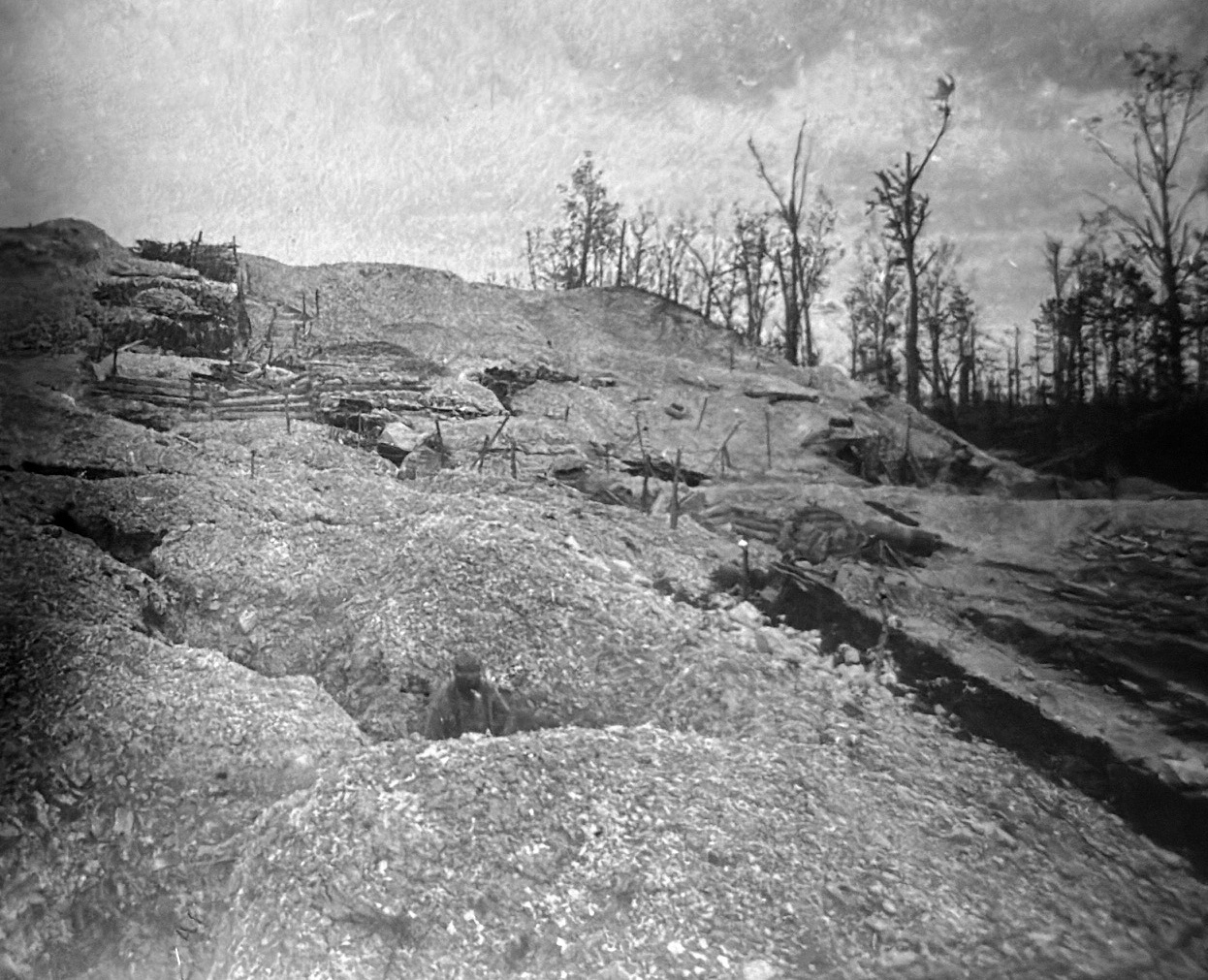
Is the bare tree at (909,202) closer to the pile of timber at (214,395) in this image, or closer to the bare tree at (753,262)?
the bare tree at (753,262)

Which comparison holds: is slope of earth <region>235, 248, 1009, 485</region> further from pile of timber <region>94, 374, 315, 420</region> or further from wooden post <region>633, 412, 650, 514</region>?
pile of timber <region>94, 374, 315, 420</region>

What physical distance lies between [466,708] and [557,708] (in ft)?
1.06

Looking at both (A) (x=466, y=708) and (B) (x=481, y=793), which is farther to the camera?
(A) (x=466, y=708)

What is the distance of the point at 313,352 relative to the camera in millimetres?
6078

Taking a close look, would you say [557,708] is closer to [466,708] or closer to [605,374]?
[466,708]

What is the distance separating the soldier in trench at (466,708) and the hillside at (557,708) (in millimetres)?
70

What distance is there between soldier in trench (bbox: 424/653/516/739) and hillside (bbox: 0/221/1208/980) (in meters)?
0.07

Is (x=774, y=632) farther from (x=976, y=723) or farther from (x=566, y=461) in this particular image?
(x=566, y=461)

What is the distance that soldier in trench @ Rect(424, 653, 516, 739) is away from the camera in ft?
9.46

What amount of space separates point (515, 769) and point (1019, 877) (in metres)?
1.53

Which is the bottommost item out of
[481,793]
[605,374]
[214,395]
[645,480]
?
[481,793]

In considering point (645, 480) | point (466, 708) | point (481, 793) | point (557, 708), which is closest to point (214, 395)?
point (645, 480)

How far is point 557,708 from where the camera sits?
2.99 meters

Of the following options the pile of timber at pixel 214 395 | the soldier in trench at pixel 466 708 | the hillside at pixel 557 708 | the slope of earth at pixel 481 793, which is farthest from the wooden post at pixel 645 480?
the pile of timber at pixel 214 395
